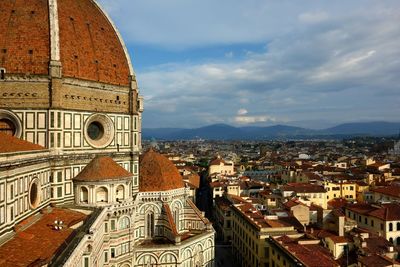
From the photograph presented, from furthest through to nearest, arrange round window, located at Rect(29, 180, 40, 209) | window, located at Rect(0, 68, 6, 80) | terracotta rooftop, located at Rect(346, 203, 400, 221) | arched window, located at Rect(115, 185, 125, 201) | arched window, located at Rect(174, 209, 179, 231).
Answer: terracotta rooftop, located at Rect(346, 203, 400, 221), arched window, located at Rect(174, 209, 179, 231), arched window, located at Rect(115, 185, 125, 201), window, located at Rect(0, 68, 6, 80), round window, located at Rect(29, 180, 40, 209)

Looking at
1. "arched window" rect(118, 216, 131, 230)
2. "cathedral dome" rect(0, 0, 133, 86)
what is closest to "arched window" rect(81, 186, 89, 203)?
"arched window" rect(118, 216, 131, 230)

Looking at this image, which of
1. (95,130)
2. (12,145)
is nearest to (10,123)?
(12,145)

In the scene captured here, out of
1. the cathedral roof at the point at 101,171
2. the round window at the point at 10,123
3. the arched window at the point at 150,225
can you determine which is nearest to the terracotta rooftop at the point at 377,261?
the arched window at the point at 150,225

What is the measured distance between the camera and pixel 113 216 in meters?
28.9

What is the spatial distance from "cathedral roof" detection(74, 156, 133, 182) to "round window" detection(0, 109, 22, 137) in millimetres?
4906

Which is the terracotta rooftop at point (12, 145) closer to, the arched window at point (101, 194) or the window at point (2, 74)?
the arched window at point (101, 194)

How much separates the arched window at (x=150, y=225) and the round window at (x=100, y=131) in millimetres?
8081

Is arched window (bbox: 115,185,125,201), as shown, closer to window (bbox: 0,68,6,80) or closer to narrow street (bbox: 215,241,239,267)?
window (bbox: 0,68,6,80)

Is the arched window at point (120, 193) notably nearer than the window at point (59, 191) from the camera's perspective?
No

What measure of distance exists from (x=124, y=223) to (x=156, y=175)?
25.4 ft

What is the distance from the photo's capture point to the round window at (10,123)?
89.8 ft

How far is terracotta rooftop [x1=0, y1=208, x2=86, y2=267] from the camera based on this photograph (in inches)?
672

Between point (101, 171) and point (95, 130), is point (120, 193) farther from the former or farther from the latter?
point (95, 130)

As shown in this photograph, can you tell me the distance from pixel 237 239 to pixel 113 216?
22479 millimetres
